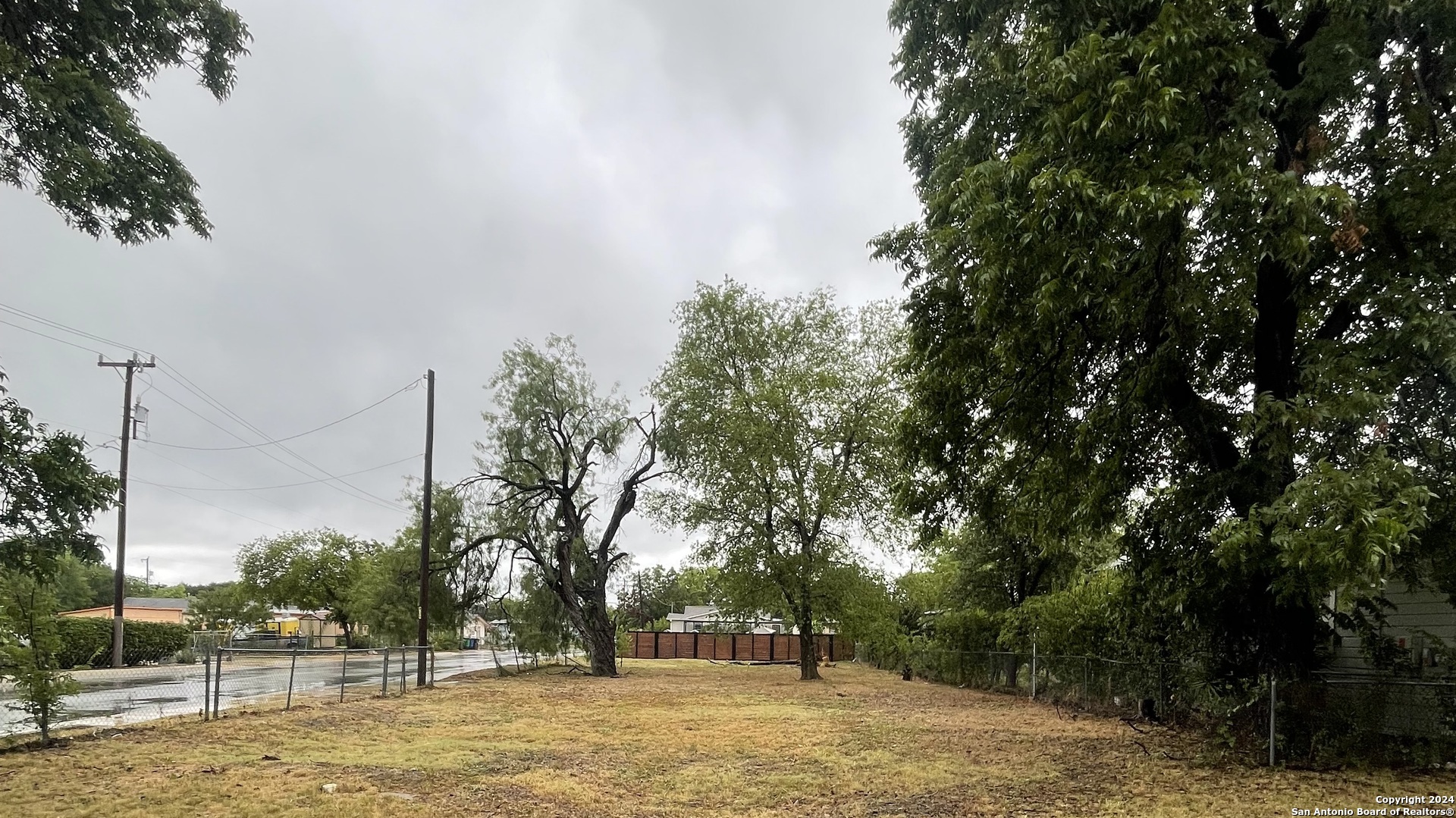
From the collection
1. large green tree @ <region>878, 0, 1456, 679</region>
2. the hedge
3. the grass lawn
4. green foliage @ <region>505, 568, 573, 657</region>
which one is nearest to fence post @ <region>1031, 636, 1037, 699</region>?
the grass lawn

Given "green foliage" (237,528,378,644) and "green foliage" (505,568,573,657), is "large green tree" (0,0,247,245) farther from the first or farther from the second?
"green foliage" (237,528,378,644)

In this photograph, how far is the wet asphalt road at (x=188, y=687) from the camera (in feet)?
42.5

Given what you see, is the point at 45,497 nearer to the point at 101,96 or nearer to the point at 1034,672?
the point at 101,96

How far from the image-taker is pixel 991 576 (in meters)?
24.6

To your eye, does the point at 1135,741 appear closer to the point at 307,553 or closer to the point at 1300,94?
the point at 1300,94

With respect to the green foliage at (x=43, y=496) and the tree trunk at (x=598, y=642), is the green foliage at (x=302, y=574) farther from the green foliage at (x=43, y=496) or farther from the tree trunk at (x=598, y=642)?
the green foliage at (x=43, y=496)

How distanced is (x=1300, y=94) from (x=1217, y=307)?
2777 millimetres

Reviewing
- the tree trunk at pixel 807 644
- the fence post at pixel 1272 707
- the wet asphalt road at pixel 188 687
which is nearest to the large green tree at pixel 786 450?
the tree trunk at pixel 807 644

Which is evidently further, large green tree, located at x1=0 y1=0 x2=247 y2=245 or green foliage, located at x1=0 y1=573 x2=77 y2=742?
green foliage, located at x1=0 y1=573 x2=77 y2=742

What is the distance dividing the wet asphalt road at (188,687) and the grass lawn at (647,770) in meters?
1.54

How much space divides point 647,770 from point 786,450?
54.1 ft

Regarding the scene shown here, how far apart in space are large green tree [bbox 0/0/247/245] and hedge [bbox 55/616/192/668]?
2381 centimetres

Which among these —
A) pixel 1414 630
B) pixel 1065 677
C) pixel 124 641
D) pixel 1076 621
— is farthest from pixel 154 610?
pixel 1414 630

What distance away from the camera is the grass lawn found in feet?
23.4
